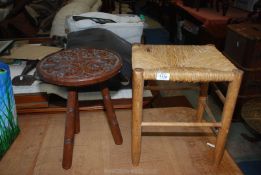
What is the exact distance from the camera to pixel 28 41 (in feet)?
6.57

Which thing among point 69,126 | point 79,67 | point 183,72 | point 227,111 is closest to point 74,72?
point 79,67

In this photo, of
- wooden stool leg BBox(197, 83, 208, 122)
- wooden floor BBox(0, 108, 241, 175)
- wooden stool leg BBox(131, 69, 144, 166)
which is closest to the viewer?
wooden stool leg BBox(131, 69, 144, 166)

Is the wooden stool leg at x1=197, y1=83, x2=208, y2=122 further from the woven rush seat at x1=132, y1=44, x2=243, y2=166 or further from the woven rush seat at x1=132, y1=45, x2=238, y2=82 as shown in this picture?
the woven rush seat at x1=132, y1=45, x2=238, y2=82

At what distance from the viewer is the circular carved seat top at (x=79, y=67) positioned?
837 mm

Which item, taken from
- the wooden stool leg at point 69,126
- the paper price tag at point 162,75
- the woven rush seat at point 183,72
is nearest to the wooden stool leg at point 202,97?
the woven rush seat at point 183,72

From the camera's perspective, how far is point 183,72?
0.85 meters

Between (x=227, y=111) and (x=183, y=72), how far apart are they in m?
0.21

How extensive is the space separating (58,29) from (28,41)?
251mm

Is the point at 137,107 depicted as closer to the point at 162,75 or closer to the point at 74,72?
the point at 162,75

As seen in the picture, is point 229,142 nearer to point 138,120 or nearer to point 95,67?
point 138,120

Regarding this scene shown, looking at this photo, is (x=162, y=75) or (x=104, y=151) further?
(x=104, y=151)

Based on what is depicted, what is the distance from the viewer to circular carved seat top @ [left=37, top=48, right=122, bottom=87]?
84 cm

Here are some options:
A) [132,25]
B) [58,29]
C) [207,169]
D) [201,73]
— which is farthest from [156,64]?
[58,29]

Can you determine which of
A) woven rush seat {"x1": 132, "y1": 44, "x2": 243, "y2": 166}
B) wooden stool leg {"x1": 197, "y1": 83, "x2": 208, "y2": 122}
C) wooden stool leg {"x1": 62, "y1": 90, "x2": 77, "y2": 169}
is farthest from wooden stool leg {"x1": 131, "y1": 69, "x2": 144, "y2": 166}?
wooden stool leg {"x1": 197, "y1": 83, "x2": 208, "y2": 122}
